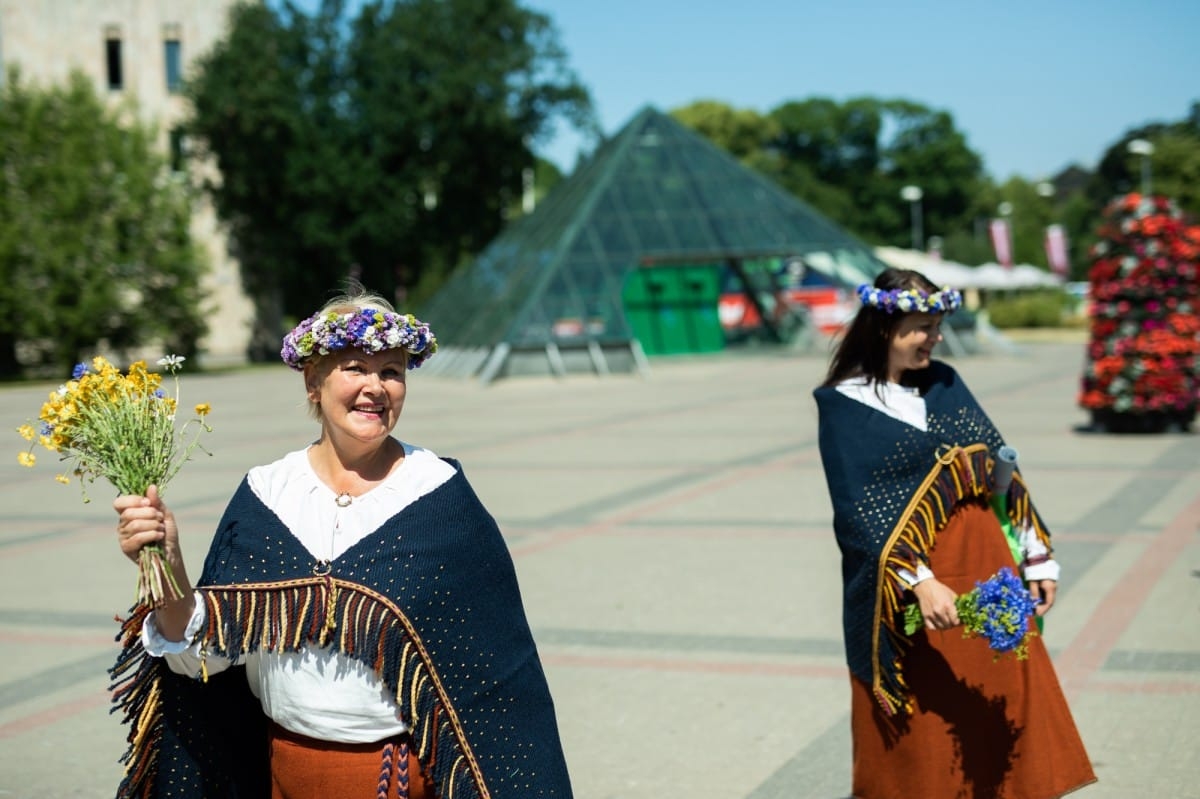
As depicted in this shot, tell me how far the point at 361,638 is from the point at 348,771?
0.26 m

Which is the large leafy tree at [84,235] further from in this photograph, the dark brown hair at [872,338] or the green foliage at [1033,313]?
the dark brown hair at [872,338]

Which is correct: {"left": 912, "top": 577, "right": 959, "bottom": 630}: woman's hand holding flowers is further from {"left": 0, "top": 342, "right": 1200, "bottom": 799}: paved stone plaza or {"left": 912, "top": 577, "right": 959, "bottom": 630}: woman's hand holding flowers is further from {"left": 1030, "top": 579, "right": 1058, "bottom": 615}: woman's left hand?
{"left": 0, "top": 342, "right": 1200, "bottom": 799}: paved stone plaza

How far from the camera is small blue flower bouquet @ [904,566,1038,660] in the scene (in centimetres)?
367

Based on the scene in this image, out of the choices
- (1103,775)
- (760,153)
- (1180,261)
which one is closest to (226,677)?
(1103,775)

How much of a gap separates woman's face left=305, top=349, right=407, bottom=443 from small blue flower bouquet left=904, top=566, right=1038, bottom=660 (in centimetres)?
168

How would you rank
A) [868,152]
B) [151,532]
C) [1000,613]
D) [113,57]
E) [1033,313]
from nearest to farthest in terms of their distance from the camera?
[151,532]
[1000,613]
[113,57]
[1033,313]
[868,152]

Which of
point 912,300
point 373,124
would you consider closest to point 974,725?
point 912,300

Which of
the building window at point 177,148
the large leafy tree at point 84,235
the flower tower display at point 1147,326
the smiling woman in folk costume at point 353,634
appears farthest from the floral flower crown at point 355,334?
the building window at point 177,148

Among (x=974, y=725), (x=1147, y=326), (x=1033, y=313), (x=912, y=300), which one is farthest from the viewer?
(x=1033, y=313)

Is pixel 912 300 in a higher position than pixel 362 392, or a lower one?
higher

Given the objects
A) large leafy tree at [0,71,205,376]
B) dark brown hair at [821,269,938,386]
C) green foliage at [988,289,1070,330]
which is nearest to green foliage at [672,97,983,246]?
green foliage at [988,289,1070,330]

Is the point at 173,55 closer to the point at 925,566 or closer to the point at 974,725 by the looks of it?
the point at 925,566

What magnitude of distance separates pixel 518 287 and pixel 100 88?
863 inches

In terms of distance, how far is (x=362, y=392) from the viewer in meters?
2.81
